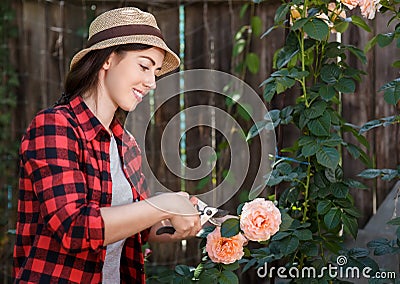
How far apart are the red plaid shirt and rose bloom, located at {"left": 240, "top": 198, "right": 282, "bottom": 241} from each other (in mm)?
325

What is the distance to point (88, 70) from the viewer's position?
171cm

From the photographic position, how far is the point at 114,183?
5.79 ft

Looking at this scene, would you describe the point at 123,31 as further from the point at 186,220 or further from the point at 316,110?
the point at 316,110

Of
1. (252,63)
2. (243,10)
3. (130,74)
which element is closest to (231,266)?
(130,74)

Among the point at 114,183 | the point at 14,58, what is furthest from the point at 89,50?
the point at 14,58

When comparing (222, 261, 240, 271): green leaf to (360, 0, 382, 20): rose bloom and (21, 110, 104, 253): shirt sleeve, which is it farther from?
(360, 0, 382, 20): rose bloom

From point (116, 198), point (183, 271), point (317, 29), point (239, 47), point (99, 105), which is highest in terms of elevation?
point (239, 47)

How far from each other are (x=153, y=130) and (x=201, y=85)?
320 millimetres

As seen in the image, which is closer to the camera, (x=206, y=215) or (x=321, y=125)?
(x=206, y=215)

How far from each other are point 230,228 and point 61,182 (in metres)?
0.43

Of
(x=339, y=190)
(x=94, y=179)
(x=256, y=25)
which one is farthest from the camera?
(x=256, y=25)

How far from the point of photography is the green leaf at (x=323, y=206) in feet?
6.54

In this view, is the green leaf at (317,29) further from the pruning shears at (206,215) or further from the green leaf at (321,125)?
the pruning shears at (206,215)

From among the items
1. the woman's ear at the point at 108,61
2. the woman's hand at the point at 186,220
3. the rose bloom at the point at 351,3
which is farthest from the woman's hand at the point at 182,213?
the rose bloom at the point at 351,3
